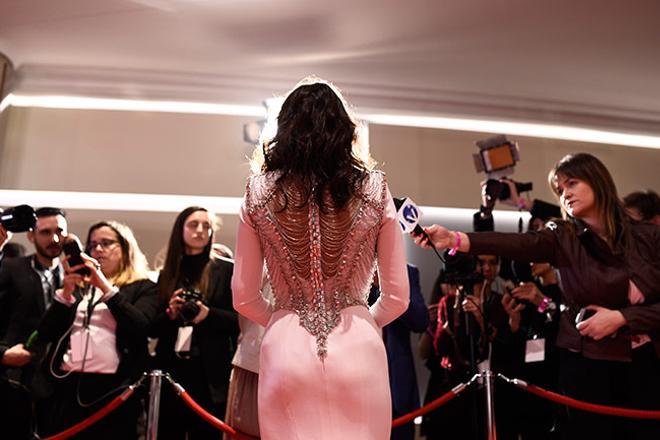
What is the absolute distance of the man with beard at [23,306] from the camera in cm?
371

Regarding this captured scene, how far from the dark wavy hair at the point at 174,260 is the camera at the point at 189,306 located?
268 millimetres

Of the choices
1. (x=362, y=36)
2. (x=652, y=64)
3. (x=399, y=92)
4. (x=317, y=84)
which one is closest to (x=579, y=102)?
(x=652, y=64)

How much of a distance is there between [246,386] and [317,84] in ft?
4.90

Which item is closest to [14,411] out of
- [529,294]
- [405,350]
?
[405,350]

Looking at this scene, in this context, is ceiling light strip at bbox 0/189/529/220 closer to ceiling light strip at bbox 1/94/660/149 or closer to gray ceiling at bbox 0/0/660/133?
ceiling light strip at bbox 1/94/660/149

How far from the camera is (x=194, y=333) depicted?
11.3ft

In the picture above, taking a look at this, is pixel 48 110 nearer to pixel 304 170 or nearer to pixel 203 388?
pixel 203 388

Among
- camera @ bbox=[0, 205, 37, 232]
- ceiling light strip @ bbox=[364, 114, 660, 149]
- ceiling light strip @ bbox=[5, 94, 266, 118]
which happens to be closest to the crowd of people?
camera @ bbox=[0, 205, 37, 232]

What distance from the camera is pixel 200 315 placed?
3316 millimetres

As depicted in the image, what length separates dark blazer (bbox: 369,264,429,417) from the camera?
3473 millimetres

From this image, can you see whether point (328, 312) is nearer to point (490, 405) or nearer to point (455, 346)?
point (490, 405)

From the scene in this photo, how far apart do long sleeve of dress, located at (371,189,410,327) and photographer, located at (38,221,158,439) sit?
1.89 metres

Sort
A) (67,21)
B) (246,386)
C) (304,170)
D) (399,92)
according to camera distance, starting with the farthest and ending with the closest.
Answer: (399,92)
(67,21)
(246,386)
(304,170)

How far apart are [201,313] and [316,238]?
1.68m
